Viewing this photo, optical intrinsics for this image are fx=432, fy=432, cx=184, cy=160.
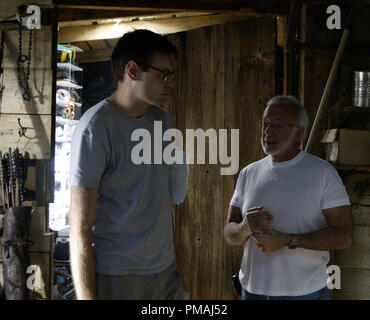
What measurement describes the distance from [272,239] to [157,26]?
1.90m

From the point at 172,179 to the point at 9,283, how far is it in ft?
4.88

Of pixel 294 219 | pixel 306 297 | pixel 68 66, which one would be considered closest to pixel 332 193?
pixel 294 219

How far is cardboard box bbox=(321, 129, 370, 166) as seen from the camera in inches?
98.4

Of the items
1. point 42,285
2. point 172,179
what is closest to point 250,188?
point 172,179

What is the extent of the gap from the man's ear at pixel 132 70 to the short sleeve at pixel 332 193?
1.00 m

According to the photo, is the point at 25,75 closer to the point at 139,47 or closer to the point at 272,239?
the point at 139,47

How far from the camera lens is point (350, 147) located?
8.27 ft

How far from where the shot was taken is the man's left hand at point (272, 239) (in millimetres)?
1873

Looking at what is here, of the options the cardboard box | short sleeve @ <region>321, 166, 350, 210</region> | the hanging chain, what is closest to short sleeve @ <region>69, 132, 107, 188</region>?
short sleeve @ <region>321, 166, 350, 210</region>

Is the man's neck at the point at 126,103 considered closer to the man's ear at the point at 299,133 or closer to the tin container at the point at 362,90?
the man's ear at the point at 299,133

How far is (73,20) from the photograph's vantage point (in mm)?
2969

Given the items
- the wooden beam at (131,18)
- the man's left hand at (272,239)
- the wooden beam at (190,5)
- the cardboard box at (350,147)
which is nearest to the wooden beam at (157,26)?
the wooden beam at (131,18)

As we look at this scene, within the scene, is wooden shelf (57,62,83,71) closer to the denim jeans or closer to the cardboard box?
the cardboard box

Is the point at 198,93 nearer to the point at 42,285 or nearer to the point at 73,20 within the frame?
the point at 73,20
